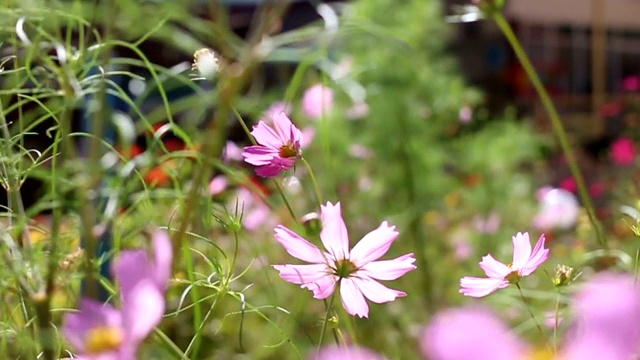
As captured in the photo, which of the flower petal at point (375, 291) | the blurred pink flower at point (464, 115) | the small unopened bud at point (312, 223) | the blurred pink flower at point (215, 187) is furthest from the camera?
the blurred pink flower at point (464, 115)

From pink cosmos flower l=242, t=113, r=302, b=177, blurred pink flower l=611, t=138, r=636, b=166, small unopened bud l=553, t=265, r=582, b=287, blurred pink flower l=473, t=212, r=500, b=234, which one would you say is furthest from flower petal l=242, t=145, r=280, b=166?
blurred pink flower l=611, t=138, r=636, b=166

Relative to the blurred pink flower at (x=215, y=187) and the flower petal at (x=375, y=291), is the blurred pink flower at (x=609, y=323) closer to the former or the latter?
the flower petal at (x=375, y=291)

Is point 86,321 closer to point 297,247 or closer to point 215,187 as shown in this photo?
point 297,247

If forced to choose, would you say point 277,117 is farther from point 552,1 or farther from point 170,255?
point 552,1

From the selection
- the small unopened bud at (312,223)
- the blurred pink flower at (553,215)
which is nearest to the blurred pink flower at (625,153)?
the blurred pink flower at (553,215)

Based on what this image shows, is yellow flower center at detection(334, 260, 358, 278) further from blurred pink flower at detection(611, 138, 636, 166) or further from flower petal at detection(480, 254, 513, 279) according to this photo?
blurred pink flower at detection(611, 138, 636, 166)

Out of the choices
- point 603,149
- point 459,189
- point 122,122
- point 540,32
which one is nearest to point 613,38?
point 540,32
